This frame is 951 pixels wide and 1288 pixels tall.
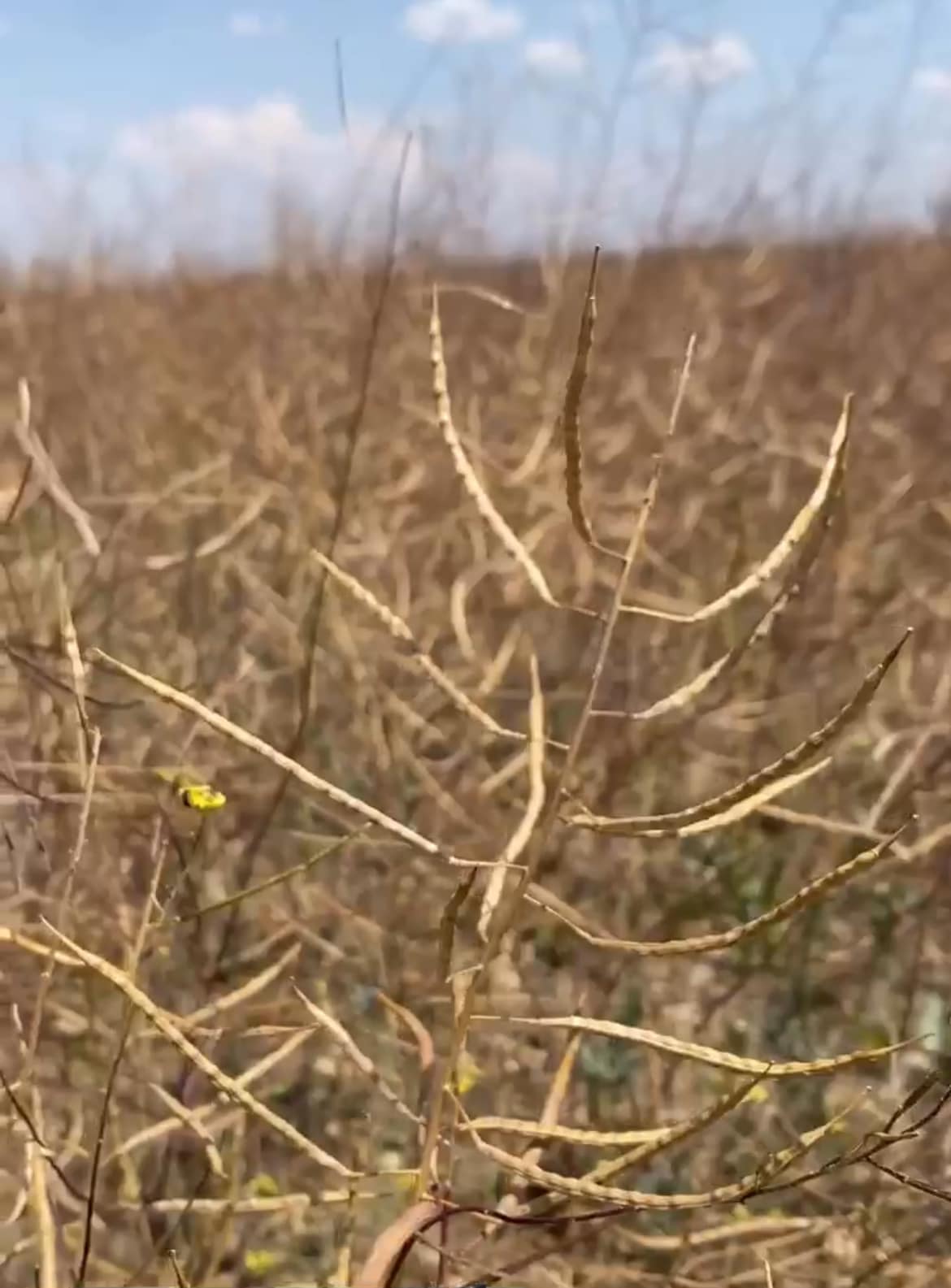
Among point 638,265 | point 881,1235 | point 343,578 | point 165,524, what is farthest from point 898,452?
point 343,578

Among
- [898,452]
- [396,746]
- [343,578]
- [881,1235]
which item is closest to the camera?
[343,578]

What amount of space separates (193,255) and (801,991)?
13.5 ft

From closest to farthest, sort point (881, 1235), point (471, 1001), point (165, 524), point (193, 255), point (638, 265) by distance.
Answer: point (471, 1001)
point (881, 1235)
point (165, 524)
point (638, 265)
point (193, 255)

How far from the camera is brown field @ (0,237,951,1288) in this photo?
0.81 metres

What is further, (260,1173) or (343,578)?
(260,1173)

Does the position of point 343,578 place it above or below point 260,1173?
above

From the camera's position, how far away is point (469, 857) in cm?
138

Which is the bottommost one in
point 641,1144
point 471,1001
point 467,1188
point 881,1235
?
point 467,1188

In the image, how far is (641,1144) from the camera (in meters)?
0.63

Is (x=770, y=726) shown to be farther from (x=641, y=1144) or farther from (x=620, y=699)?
(x=641, y=1144)

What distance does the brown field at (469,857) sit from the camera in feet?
2.65

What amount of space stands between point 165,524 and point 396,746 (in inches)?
47.7

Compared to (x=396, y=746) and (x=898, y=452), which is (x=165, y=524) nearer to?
(x=396, y=746)

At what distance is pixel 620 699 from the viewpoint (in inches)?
94.1
